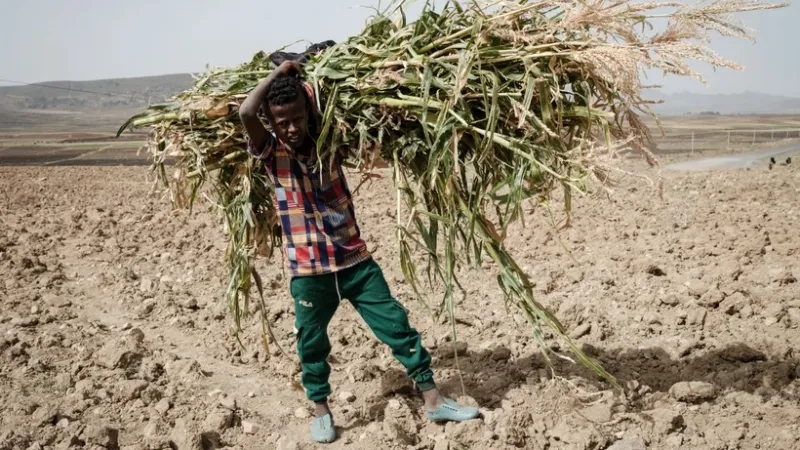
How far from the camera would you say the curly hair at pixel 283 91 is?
2.90 metres

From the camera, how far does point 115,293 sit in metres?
5.59

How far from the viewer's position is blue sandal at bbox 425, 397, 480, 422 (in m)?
3.28

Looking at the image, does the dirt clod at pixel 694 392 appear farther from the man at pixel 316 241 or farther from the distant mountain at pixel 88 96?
the distant mountain at pixel 88 96

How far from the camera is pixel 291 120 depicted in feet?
9.64

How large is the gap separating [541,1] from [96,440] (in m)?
2.39

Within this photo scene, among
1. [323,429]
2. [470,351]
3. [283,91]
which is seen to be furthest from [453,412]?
[283,91]

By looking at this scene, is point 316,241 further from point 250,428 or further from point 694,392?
point 694,392

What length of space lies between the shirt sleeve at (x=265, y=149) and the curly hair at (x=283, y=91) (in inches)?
7.4

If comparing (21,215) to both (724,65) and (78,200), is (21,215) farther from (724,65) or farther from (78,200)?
(724,65)

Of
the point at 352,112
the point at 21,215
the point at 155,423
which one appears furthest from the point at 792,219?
the point at 21,215

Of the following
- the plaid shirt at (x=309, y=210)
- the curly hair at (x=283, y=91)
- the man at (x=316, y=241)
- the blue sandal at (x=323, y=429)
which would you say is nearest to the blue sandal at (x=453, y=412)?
the man at (x=316, y=241)

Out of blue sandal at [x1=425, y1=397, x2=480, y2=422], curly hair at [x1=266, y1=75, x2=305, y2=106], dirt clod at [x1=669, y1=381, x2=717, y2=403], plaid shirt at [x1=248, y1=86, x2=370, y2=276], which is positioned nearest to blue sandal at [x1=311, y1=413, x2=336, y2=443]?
blue sandal at [x1=425, y1=397, x2=480, y2=422]

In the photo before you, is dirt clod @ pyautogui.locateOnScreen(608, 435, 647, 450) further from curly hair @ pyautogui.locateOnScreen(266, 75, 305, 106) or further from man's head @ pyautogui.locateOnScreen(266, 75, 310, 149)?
curly hair @ pyautogui.locateOnScreen(266, 75, 305, 106)

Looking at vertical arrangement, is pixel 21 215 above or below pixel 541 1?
below
